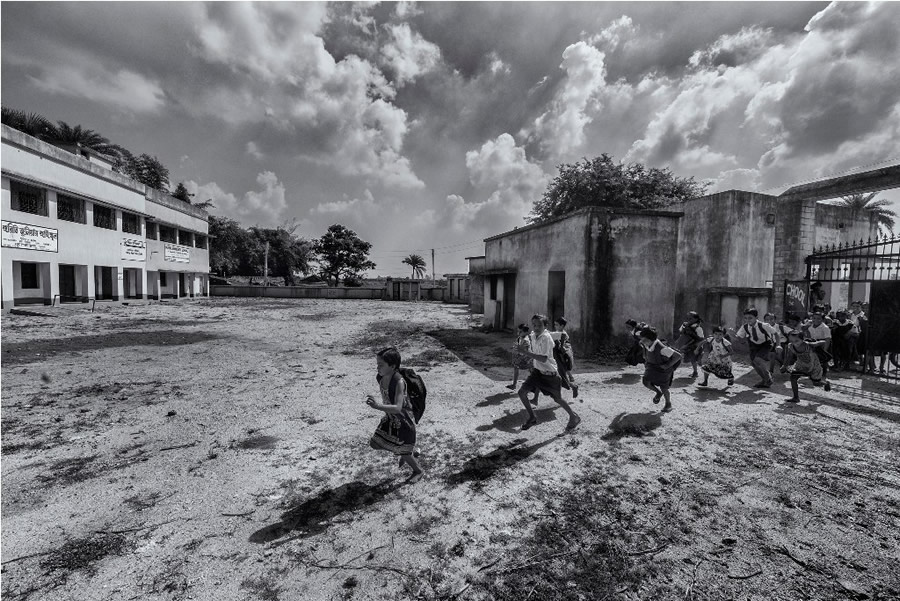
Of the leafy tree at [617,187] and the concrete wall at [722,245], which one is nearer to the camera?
the concrete wall at [722,245]

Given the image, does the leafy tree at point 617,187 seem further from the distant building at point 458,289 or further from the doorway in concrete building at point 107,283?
the doorway in concrete building at point 107,283

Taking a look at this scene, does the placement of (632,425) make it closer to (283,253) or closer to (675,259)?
(675,259)

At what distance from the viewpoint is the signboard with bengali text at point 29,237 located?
62.4 feet

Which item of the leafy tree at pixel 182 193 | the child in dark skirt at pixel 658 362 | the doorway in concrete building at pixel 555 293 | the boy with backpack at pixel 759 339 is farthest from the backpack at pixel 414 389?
the leafy tree at pixel 182 193

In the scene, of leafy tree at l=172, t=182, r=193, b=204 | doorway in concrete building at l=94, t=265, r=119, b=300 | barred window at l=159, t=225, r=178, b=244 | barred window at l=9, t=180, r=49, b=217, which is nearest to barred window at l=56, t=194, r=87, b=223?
barred window at l=9, t=180, r=49, b=217

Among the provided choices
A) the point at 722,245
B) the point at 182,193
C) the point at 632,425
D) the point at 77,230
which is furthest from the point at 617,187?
the point at 182,193

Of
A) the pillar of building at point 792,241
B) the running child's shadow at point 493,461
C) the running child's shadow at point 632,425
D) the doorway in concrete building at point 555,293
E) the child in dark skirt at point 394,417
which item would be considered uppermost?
the pillar of building at point 792,241

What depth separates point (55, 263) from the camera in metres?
21.5

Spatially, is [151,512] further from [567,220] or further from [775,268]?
[775,268]

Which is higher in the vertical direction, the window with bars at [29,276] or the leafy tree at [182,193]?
the leafy tree at [182,193]

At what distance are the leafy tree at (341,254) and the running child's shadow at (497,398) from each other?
4559 centimetres

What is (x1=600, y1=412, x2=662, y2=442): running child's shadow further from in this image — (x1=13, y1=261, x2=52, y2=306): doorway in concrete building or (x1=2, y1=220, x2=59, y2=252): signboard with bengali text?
(x1=13, y1=261, x2=52, y2=306): doorway in concrete building

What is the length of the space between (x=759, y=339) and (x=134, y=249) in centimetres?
3657

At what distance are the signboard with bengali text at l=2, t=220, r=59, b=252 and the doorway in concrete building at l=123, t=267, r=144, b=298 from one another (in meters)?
7.93
